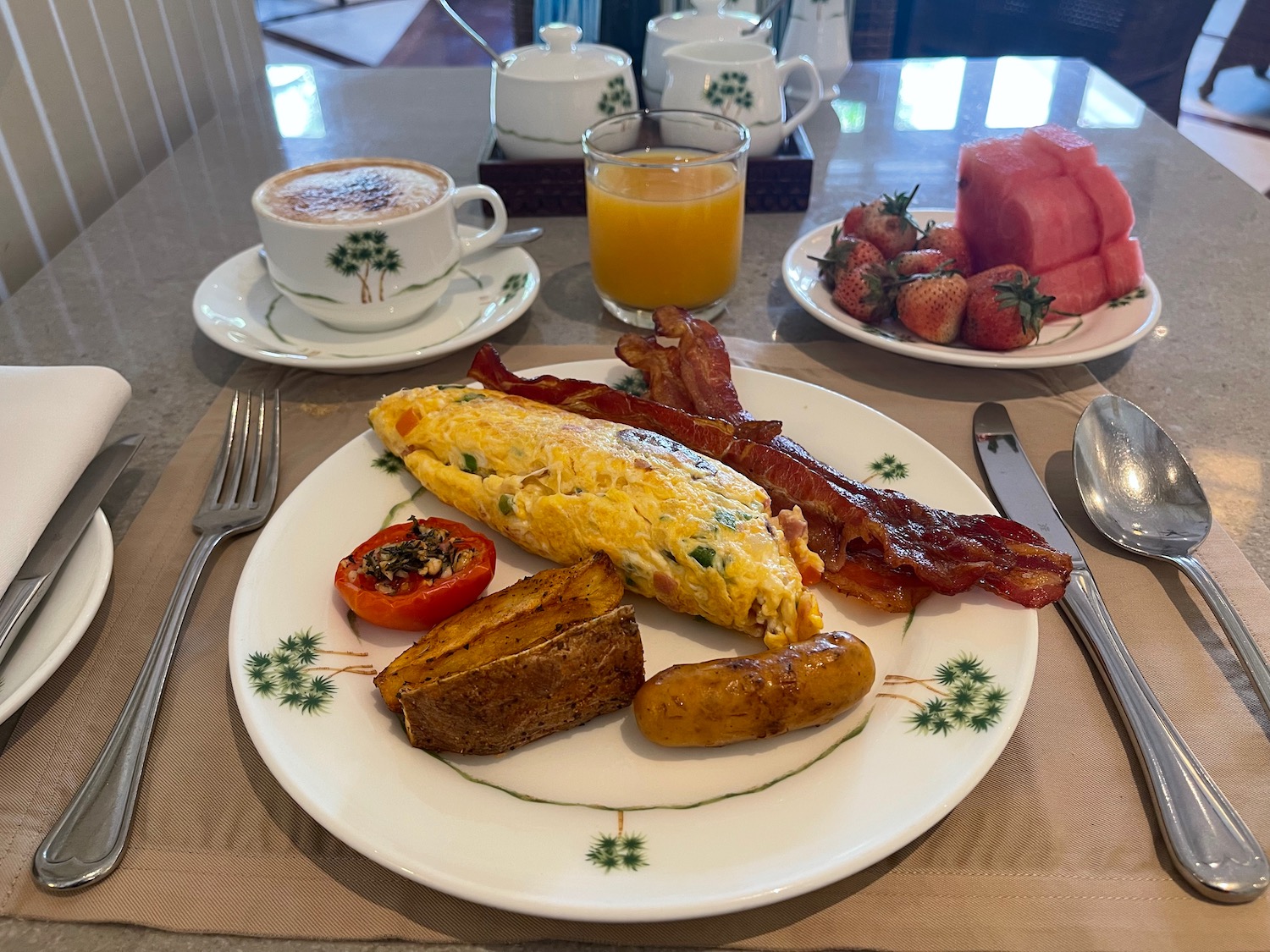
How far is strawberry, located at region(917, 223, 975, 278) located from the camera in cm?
226

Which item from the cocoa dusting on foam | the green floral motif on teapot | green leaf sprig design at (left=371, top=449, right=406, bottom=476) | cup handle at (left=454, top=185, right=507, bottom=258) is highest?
the green floral motif on teapot

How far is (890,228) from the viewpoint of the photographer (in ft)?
7.34

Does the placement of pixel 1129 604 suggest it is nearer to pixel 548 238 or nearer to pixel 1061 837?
pixel 1061 837

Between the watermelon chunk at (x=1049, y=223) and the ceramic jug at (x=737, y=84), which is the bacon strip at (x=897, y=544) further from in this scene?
the ceramic jug at (x=737, y=84)

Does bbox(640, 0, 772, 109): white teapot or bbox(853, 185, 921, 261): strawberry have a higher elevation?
bbox(640, 0, 772, 109): white teapot

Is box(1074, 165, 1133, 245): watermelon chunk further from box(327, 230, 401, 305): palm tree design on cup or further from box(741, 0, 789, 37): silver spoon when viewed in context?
box(327, 230, 401, 305): palm tree design on cup

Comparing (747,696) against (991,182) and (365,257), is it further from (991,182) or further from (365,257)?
(991,182)

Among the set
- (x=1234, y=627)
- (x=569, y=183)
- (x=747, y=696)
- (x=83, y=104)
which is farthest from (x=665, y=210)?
(x=83, y=104)

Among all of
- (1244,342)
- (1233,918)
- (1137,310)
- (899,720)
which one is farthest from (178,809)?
(1244,342)

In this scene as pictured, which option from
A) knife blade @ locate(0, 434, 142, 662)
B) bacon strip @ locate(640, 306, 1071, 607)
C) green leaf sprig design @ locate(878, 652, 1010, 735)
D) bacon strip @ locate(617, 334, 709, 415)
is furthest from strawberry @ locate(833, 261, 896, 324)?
knife blade @ locate(0, 434, 142, 662)

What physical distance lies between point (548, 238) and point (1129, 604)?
194 centimetres

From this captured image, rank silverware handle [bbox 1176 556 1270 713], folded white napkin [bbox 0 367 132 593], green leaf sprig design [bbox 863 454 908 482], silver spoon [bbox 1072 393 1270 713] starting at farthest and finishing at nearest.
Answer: green leaf sprig design [bbox 863 454 908 482] < silver spoon [bbox 1072 393 1270 713] < folded white napkin [bbox 0 367 132 593] < silverware handle [bbox 1176 556 1270 713]

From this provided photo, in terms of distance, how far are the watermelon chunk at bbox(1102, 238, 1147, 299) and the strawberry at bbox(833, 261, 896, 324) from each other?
0.55 meters

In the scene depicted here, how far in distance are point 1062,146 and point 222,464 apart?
215cm
